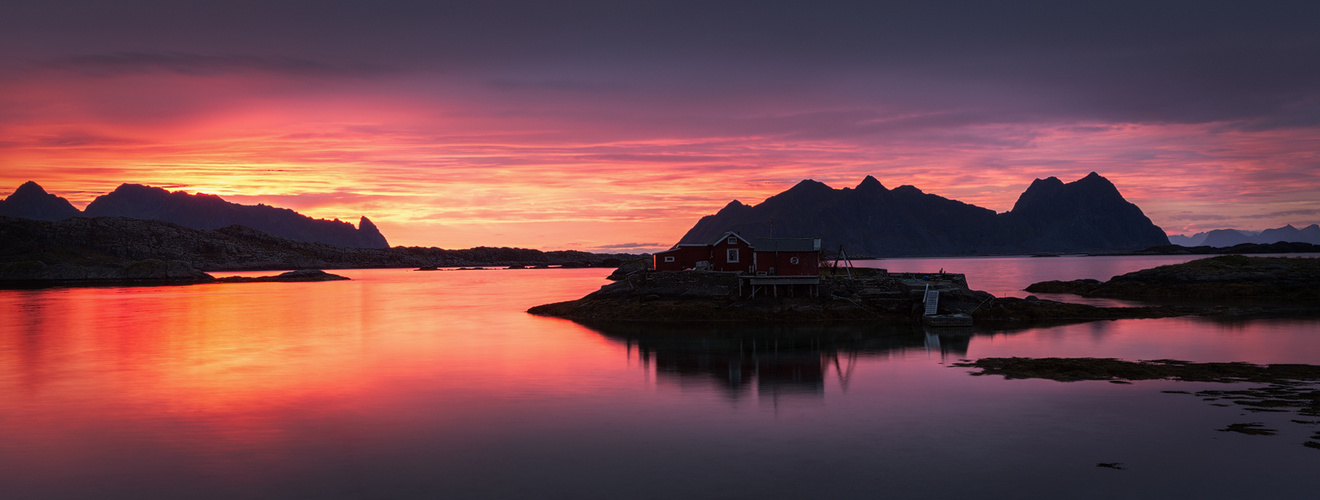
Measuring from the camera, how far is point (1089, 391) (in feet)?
104

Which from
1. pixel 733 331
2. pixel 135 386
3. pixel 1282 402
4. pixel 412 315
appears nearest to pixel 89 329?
pixel 412 315

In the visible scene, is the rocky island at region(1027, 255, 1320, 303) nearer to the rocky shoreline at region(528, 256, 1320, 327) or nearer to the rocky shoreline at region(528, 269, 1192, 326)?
the rocky shoreline at region(528, 256, 1320, 327)

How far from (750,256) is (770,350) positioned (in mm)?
24788

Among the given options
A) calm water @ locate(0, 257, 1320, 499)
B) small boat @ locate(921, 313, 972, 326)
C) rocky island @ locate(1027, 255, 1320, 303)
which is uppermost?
rocky island @ locate(1027, 255, 1320, 303)

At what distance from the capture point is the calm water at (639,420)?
20.5 metres

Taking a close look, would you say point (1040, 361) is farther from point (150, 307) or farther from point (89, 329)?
point (150, 307)

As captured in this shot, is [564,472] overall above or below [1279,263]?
below

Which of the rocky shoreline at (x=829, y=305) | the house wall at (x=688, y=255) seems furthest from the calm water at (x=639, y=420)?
the house wall at (x=688, y=255)

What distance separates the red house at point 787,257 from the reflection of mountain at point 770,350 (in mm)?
9125

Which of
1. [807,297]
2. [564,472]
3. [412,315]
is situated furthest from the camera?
[412,315]

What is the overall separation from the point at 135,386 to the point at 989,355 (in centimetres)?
4378

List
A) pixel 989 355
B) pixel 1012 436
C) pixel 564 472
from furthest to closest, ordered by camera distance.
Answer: pixel 989 355, pixel 1012 436, pixel 564 472

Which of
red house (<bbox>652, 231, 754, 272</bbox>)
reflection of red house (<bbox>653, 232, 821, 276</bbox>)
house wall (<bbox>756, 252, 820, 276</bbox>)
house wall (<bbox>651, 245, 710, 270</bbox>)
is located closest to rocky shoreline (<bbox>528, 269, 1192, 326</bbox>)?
house wall (<bbox>756, 252, 820, 276</bbox>)

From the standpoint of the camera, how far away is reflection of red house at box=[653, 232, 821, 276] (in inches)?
2625
